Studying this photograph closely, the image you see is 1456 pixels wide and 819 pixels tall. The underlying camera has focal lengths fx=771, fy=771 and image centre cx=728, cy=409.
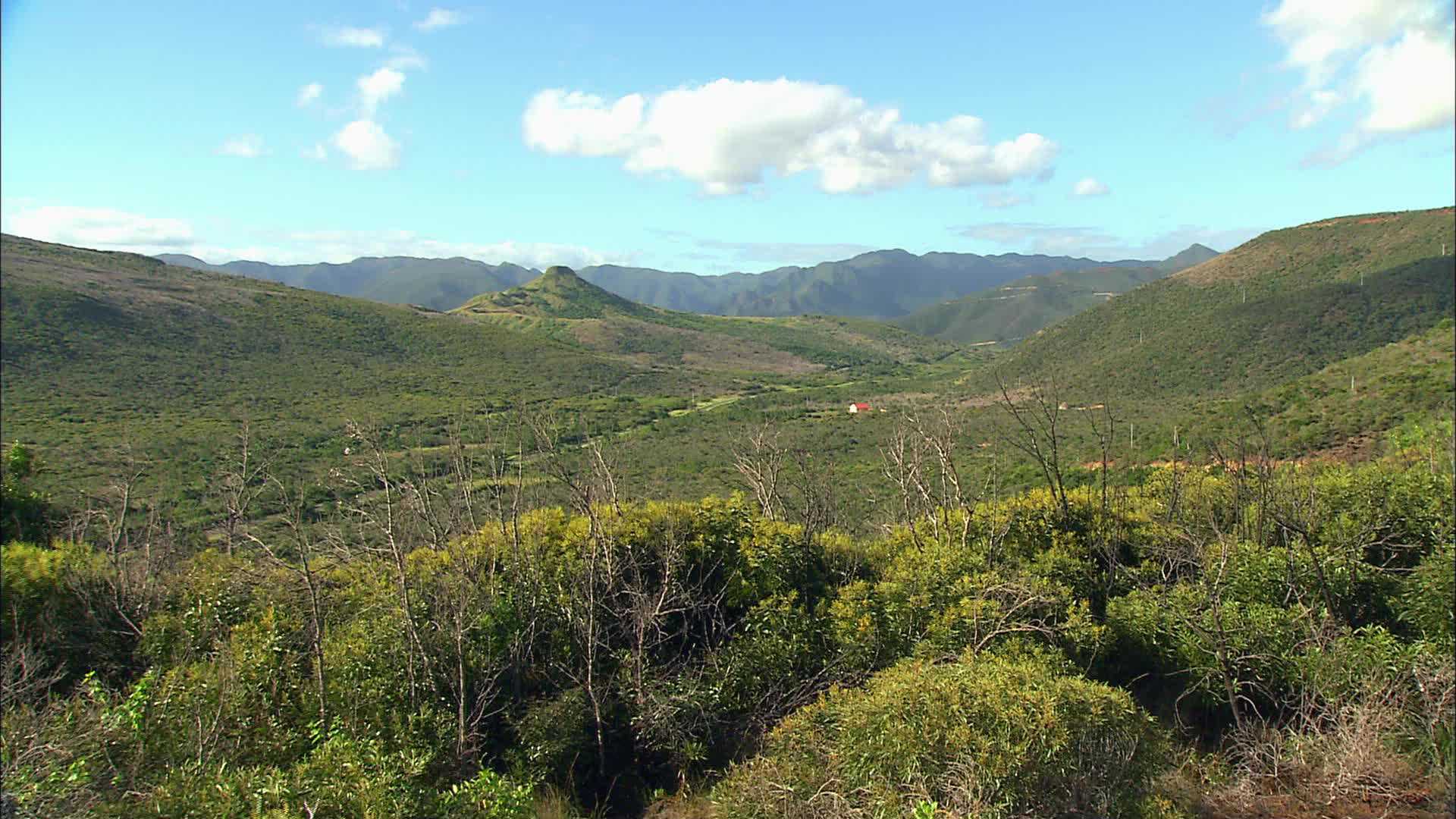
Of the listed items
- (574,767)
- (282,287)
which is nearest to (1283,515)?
(574,767)

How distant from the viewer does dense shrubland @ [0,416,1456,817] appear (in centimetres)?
623

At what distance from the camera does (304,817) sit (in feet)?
17.2

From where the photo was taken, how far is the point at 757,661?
383 inches

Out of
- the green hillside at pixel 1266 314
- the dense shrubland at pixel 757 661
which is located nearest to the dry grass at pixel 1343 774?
the dense shrubland at pixel 757 661

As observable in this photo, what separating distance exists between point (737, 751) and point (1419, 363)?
34323 millimetres

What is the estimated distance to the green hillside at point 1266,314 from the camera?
46562 millimetres

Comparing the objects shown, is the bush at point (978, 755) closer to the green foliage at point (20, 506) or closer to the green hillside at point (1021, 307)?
the green foliage at point (20, 506)

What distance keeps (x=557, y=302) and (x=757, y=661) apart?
149051 mm

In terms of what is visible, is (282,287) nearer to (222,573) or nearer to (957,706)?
(222,573)

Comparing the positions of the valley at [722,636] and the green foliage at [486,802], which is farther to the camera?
the valley at [722,636]

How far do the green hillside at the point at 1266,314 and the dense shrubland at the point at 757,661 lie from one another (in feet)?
94.1

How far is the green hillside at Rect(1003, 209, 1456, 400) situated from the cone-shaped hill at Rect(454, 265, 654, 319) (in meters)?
91.8

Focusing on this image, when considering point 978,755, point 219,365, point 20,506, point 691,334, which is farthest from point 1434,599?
point 691,334

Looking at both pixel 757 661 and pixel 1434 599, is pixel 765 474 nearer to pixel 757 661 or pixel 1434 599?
pixel 757 661
